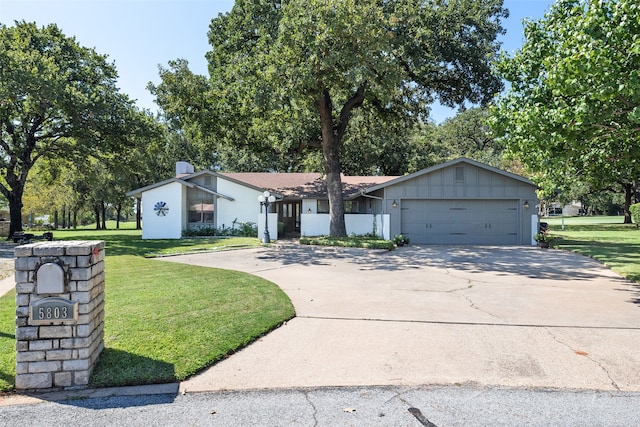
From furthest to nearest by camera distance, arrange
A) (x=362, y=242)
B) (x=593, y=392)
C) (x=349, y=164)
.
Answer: (x=349, y=164), (x=362, y=242), (x=593, y=392)

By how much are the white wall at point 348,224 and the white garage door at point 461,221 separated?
161 centimetres

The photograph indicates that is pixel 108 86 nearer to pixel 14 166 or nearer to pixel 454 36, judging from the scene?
pixel 14 166

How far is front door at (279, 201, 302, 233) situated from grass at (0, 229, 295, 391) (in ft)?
56.8

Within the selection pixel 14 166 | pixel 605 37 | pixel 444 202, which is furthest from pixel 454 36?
pixel 14 166

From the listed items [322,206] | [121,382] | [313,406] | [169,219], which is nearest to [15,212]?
[169,219]

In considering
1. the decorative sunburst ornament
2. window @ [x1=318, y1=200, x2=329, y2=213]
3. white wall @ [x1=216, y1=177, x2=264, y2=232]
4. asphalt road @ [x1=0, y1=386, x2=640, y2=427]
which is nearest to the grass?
asphalt road @ [x1=0, y1=386, x2=640, y2=427]

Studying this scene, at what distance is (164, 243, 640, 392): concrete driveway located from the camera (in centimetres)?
390

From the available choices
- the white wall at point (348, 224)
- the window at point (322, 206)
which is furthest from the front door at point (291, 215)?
the white wall at point (348, 224)

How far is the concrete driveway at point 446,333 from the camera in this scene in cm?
390

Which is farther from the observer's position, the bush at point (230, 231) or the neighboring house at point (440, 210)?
the bush at point (230, 231)

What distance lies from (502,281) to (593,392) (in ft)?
19.3

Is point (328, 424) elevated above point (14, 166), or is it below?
below

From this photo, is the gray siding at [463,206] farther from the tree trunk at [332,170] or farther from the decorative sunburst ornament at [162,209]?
the decorative sunburst ornament at [162,209]

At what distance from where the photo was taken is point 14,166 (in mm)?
22828
